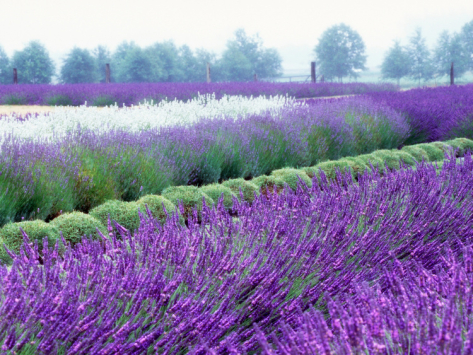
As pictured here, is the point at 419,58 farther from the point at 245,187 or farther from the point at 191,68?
the point at 245,187

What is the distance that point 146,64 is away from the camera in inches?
2093

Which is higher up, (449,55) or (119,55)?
(119,55)

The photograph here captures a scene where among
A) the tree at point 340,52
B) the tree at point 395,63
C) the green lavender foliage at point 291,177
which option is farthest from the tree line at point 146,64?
the green lavender foliage at point 291,177

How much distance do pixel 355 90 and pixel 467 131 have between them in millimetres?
16678

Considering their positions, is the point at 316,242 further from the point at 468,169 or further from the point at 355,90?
the point at 355,90

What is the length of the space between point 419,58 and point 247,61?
72.9 ft

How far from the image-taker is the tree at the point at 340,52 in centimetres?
6241

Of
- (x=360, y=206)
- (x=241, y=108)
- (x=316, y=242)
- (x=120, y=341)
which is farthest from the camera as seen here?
(x=241, y=108)

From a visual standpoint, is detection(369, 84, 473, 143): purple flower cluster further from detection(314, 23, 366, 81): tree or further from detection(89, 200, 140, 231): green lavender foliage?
detection(314, 23, 366, 81): tree

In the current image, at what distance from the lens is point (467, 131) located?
931 cm

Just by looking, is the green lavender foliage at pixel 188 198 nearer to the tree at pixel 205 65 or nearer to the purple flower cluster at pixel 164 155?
the purple flower cluster at pixel 164 155

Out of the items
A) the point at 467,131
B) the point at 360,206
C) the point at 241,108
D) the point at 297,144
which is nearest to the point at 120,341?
the point at 360,206

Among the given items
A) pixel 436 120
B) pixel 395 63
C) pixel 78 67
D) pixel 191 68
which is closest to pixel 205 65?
pixel 191 68

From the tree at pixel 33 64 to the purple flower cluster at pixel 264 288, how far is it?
49927 mm
